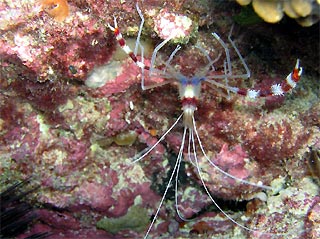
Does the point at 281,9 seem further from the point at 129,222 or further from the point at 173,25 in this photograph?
the point at 129,222

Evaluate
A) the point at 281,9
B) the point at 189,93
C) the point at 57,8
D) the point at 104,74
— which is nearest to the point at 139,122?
the point at 104,74

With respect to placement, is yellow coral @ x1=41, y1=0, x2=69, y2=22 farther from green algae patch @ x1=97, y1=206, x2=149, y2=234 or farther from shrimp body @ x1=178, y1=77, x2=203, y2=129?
green algae patch @ x1=97, y1=206, x2=149, y2=234

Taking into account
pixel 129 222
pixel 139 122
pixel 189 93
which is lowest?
pixel 129 222

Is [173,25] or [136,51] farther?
[136,51]

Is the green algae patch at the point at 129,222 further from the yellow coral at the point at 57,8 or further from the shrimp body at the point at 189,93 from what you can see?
the yellow coral at the point at 57,8

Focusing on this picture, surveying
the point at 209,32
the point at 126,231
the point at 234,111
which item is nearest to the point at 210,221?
the point at 126,231

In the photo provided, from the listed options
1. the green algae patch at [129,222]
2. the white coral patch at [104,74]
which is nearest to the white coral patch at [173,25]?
the white coral patch at [104,74]

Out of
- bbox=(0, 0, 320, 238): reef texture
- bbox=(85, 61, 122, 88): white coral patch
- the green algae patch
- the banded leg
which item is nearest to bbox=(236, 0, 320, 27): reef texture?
bbox=(0, 0, 320, 238): reef texture
